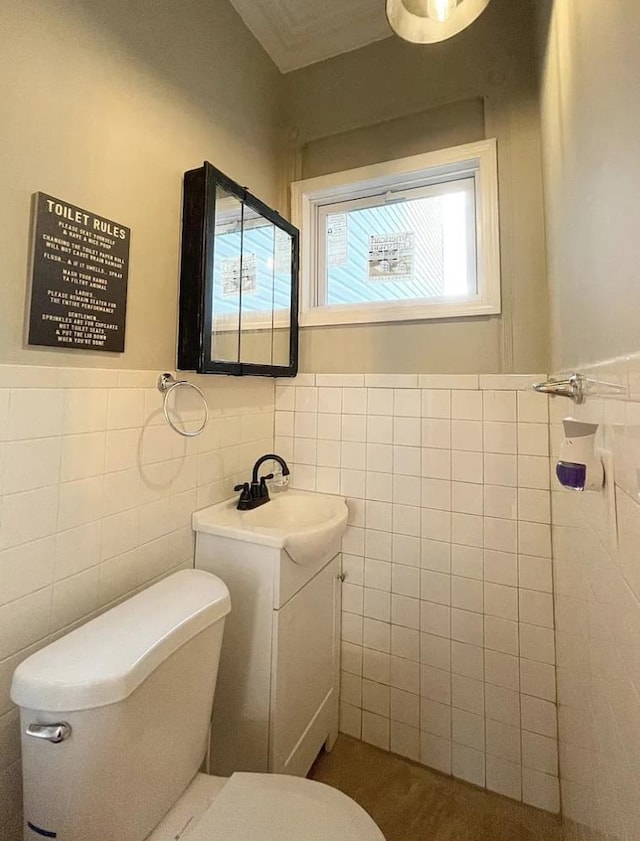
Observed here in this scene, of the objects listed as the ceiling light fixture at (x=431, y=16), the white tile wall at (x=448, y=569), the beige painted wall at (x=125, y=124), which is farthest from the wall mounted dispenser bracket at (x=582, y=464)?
the ceiling light fixture at (x=431, y=16)

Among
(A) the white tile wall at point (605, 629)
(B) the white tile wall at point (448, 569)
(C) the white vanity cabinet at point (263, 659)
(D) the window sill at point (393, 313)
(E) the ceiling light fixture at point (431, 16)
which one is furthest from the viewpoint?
(D) the window sill at point (393, 313)

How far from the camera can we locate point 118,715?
0.75m

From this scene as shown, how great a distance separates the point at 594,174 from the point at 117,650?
4.52ft

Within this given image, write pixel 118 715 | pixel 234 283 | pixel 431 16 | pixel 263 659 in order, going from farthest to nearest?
pixel 234 283, pixel 263 659, pixel 431 16, pixel 118 715

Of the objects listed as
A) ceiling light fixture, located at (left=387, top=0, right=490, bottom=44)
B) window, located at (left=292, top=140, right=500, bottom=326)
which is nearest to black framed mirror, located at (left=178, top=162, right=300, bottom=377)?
window, located at (left=292, top=140, right=500, bottom=326)

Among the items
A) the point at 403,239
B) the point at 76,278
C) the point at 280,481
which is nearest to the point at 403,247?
the point at 403,239

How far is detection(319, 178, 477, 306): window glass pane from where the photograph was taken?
1659 mm

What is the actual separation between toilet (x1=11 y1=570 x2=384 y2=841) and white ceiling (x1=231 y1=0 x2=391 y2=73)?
231 centimetres

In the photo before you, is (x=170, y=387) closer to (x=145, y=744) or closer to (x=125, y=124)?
(x=125, y=124)

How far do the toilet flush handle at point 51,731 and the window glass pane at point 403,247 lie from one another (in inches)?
67.0

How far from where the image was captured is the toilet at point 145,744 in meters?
0.72

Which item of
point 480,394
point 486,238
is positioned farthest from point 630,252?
point 486,238

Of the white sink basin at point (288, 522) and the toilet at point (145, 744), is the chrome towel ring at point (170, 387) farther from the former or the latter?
the toilet at point (145, 744)

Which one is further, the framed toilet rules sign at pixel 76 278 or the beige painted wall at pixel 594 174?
the framed toilet rules sign at pixel 76 278
